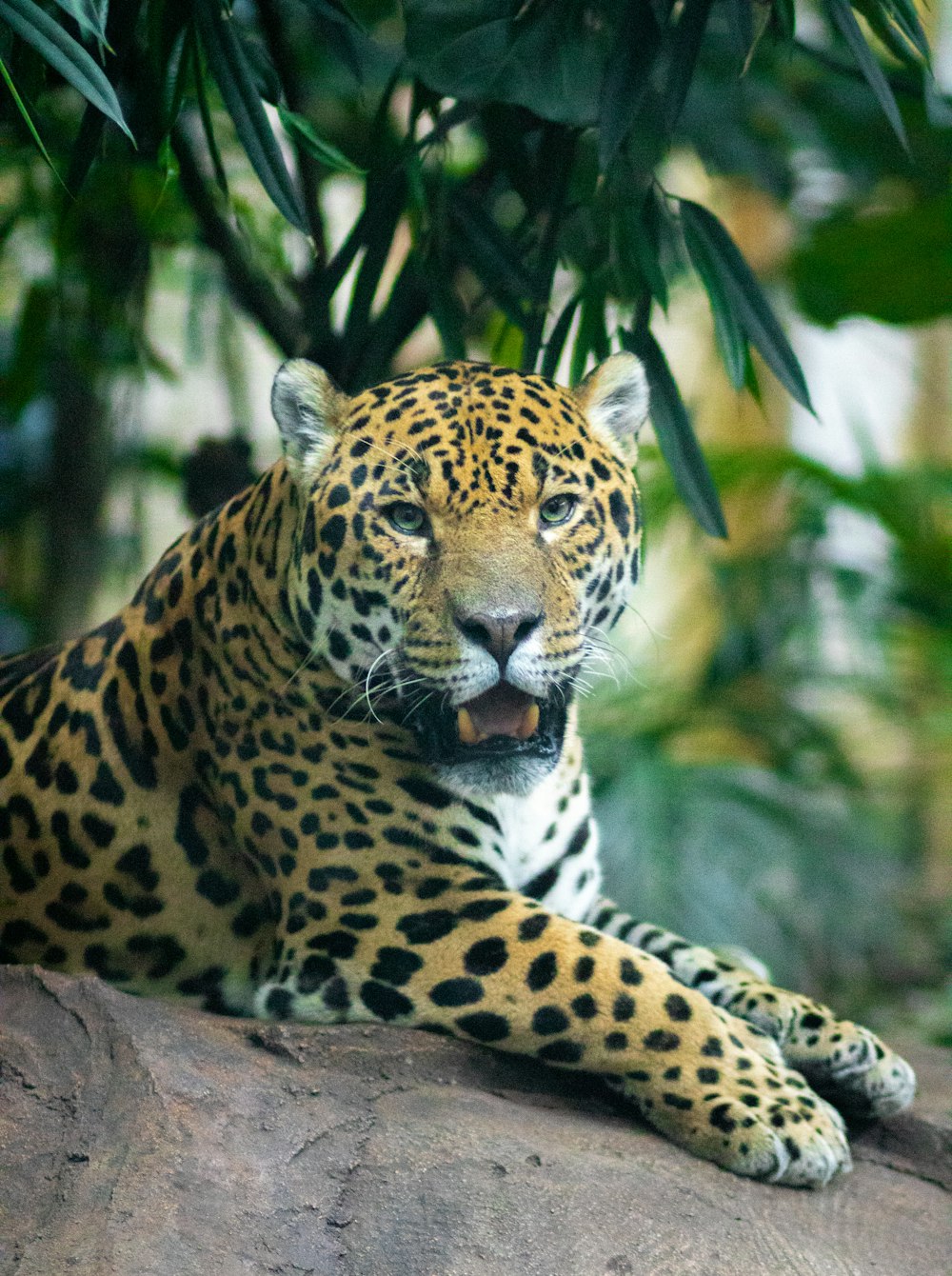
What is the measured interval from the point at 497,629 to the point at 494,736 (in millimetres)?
356

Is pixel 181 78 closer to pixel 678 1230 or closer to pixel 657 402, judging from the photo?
pixel 657 402

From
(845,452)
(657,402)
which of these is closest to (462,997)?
(657,402)

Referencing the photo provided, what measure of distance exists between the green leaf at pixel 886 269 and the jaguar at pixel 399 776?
16.1 ft

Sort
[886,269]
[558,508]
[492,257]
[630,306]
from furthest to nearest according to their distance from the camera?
[886,269] < [630,306] < [492,257] < [558,508]

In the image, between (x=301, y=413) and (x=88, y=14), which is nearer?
(x=88, y=14)

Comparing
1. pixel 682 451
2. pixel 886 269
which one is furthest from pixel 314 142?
pixel 886 269

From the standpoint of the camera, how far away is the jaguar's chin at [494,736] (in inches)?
149

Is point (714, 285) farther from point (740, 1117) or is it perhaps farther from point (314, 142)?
point (740, 1117)

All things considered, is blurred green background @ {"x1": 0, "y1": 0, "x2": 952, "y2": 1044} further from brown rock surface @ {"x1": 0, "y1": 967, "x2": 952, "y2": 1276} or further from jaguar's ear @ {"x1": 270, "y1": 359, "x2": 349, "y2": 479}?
brown rock surface @ {"x1": 0, "y1": 967, "x2": 952, "y2": 1276}

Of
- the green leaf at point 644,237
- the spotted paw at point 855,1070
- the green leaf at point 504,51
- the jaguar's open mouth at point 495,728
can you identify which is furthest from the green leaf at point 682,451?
the spotted paw at point 855,1070

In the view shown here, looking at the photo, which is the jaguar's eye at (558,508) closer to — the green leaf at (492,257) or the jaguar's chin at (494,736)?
the jaguar's chin at (494,736)

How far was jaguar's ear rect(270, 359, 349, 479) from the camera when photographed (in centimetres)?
403

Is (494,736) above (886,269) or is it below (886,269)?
below

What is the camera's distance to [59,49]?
348 cm
